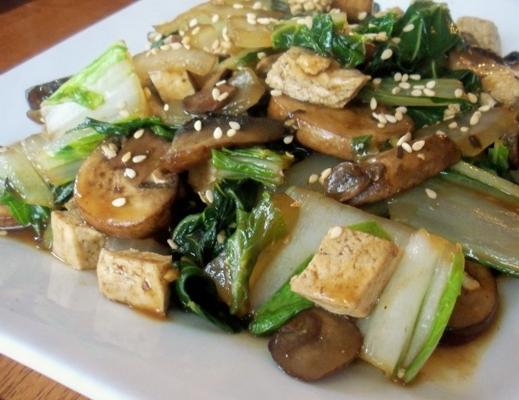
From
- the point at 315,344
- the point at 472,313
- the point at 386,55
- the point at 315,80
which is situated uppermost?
the point at 315,80

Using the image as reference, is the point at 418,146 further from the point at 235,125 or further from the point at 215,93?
the point at 215,93

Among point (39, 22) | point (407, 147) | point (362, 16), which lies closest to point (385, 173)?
point (407, 147)

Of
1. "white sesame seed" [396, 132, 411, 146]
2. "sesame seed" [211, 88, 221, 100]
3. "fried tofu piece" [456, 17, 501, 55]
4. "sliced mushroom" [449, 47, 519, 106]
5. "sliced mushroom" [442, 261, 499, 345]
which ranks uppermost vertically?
"sesame seed" [211, 88, 221, 100]

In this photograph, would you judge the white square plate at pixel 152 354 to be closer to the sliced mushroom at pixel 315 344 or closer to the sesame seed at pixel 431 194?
the sliced mushroom at pixel 315 344

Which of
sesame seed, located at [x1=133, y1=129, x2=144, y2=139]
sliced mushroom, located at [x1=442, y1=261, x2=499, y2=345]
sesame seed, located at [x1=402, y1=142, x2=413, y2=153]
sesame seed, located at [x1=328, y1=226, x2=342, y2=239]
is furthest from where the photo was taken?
sesame seed, located at [x1=133, y1=129, x2=144, y2=139]

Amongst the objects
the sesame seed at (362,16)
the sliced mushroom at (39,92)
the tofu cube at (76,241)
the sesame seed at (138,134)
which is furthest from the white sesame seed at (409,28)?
the sliced mushroom at (39,92)

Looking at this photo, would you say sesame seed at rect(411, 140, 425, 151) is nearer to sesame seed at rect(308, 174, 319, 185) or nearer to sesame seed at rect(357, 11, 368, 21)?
sesame seed at rect(308, 174, 319, 185)

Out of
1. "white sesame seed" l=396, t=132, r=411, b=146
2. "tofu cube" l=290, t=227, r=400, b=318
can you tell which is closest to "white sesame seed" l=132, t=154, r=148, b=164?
"tofu cube" l=290, t=227, r=400, b=318
